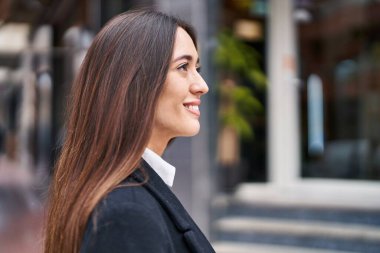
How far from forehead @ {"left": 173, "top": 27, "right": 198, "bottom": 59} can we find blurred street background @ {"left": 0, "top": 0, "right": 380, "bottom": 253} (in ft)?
14.0

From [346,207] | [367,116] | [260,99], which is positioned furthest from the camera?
[260,99]

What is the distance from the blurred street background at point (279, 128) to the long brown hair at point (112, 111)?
4.33 m

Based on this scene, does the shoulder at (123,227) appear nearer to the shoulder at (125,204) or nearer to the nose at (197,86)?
the shoulder at (125,204)

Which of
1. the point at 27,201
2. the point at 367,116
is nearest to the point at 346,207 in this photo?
the point at 367,116

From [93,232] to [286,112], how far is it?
524 cm

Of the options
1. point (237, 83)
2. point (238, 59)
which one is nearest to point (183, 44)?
point (238, 59)

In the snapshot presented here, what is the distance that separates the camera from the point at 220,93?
232 inches

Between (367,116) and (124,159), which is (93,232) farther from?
(367,116)

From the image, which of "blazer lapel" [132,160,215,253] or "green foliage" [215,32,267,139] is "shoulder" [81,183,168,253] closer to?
"blazer lapel" [132,160,215,253]

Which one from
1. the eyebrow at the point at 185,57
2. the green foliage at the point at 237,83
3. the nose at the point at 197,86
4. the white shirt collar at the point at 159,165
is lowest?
the white shirt collar at the point at 159,165

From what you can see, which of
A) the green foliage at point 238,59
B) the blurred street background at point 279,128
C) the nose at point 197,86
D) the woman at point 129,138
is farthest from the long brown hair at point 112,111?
the green foliage at point 238,59

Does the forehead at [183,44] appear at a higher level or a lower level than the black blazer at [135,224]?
higher

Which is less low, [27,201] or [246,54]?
[246,54]

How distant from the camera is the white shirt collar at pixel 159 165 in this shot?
126cm
